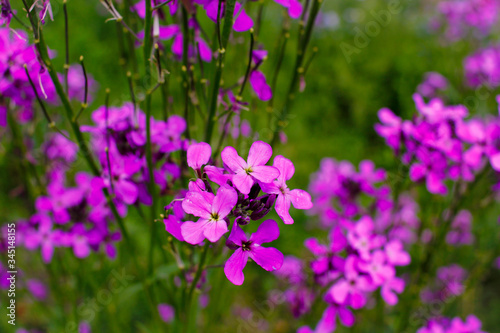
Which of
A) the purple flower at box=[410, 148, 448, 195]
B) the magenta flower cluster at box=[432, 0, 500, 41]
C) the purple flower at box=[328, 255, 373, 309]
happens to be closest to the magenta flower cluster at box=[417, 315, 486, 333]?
the purple flower at box=[328, 255, 373, 309]

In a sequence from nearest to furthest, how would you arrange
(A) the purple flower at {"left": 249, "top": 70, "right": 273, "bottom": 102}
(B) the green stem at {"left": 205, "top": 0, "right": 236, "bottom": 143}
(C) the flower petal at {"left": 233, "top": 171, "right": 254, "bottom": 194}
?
(C) the flower petal at {"left": 233, "top": 171, "right": 254, "bottom": 194}, (B) the green stem at {"left": 205, "top": 0, "right": 236, "bottom": 143}, (A) the purple flower at {"left": 249, "top": 70, "right": 273, "bottom": 102}

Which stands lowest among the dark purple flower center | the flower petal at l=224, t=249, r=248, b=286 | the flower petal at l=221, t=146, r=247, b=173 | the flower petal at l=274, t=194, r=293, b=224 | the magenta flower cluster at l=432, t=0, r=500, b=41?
the flower petal at l=224, t=249, r=248, b=286

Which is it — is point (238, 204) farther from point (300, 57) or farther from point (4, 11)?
point (4, 11)

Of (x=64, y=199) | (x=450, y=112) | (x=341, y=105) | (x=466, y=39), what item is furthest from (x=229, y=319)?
(x=466, y=39)

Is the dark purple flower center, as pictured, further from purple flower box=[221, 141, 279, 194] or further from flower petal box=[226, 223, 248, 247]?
purple flower box=[221, 141, 279, 194]

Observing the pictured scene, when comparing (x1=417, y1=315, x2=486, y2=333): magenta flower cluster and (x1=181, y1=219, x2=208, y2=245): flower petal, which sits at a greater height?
(x1=181, y1=219, x2=208, y2=245): flower petal

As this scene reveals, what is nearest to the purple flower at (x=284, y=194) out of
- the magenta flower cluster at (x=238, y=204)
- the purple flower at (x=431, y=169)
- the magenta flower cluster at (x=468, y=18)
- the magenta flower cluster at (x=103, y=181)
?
the magenta flower cluster at (x=238, y=204)

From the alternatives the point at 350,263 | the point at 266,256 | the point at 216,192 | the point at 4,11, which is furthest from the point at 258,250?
the point at 4,11

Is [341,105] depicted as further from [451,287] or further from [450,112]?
[450,112]

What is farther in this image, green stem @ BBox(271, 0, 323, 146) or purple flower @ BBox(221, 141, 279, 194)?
green stem @ BBox(271, 0, 323, 146)
